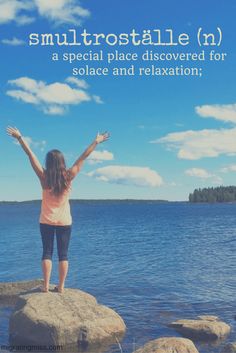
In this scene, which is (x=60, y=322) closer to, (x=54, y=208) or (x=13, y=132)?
(x=54, y=208)

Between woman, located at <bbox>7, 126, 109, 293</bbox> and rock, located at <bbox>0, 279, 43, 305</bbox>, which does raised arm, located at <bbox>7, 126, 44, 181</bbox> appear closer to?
woman, located at <bbox>7, 126, 109, 293</bbox>

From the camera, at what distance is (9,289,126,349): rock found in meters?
12.4

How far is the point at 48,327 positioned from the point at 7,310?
17.9 feet

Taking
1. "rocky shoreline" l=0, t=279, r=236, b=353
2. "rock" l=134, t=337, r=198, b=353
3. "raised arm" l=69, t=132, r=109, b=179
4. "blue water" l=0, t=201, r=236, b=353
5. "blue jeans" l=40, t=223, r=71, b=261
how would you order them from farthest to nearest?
1. "blue water" l=0, t=201, r=236, b=353
2. "rocky shoreline" l=0, t=279, r=236, b=353
3. "blue jeans" l=40, t=223, r=71, b=261
4. "raised arm" l=69, t=132, r=109, b=179
5. "rock" l=134, t=337, r=198, b=353

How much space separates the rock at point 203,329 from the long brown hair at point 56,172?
633 cm

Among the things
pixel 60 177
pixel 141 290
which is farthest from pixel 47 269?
pixel 141 290

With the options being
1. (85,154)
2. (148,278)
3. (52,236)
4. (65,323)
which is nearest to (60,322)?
(65,323)

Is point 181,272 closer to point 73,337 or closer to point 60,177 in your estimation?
point 73,337

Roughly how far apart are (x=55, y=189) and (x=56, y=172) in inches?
17.1

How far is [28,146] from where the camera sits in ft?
36.0

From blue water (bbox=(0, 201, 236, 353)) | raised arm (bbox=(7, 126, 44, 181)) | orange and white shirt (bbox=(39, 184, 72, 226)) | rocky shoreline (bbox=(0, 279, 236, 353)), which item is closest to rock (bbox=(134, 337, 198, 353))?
rocky shoreline (bbox=(0, 279, 236, 353))

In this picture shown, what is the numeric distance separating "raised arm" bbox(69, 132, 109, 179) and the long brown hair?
0.64ft

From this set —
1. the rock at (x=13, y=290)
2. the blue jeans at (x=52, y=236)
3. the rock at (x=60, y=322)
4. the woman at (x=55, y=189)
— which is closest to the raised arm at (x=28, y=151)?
the woman at (x=55, y=189)

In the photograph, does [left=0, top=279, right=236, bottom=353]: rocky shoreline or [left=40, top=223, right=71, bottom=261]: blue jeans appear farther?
[left=0, top=279, right=236, bottom=353]: rocky shoreline
